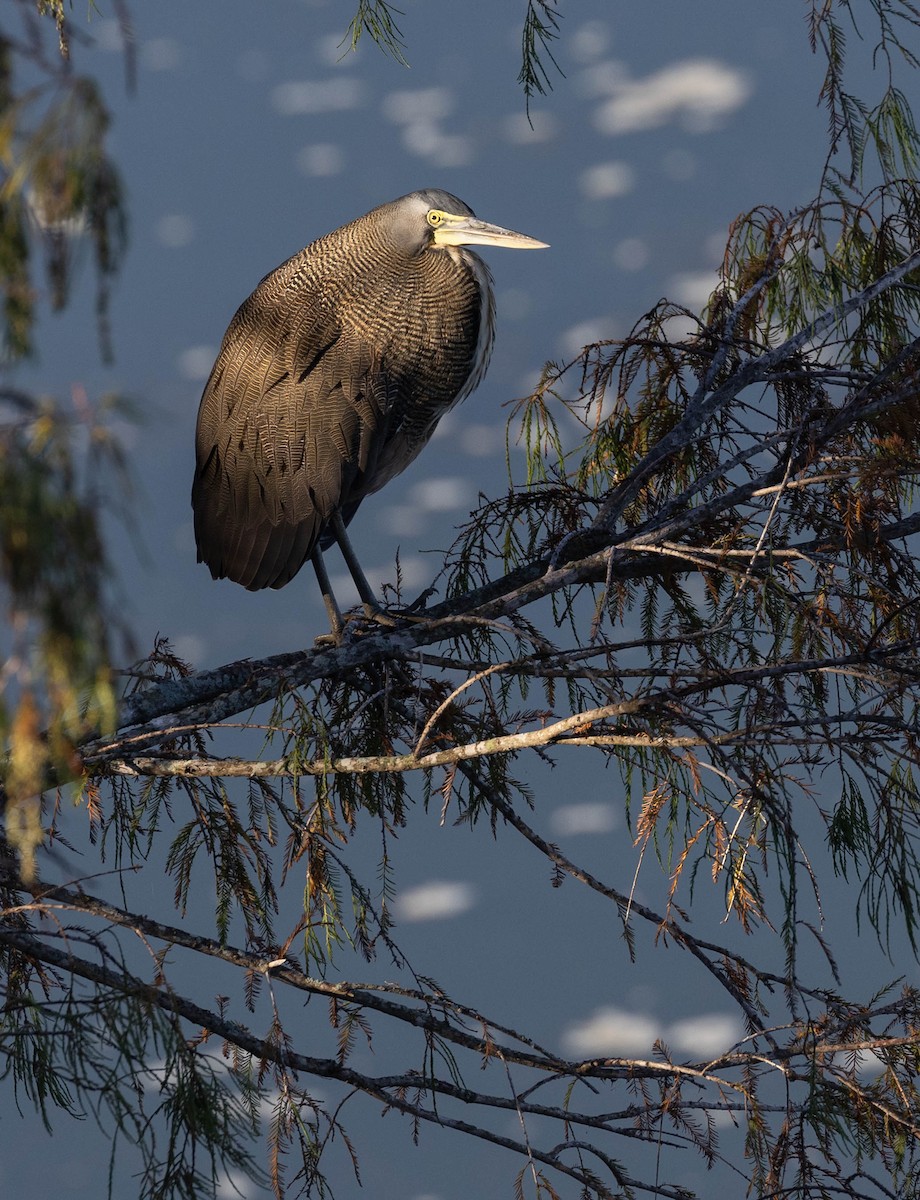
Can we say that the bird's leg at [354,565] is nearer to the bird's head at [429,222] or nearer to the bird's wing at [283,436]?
the bird's wing at [283,436]

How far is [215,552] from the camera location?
1.73 meters

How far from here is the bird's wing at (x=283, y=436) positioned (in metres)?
1.64

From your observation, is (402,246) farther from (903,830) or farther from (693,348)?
(903,830)

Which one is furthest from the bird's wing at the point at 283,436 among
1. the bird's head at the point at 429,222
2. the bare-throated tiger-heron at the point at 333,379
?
the bird's head at the point at 429,222

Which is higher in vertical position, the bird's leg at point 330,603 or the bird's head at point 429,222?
the bird's head at point 429,222

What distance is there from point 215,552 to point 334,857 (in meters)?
0.67

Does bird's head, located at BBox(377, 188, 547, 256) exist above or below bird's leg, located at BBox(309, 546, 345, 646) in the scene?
above

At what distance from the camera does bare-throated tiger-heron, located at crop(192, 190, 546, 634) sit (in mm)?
1651

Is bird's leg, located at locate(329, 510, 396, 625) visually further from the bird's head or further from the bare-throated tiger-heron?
the bird's head

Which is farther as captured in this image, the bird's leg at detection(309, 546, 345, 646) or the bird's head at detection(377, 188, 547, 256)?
the bird's head at detection(377, 188, 547, 256)

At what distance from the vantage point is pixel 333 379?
1.66m

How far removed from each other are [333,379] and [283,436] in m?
0.09

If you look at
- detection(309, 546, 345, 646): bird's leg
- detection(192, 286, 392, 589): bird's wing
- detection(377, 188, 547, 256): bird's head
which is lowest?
detection(309, 546, 345, 646): bird's leg

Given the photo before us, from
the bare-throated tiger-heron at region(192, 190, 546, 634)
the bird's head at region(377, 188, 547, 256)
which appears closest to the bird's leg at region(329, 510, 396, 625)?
the bare-throated tiger-heron at region(192, 190, 546, 634)
